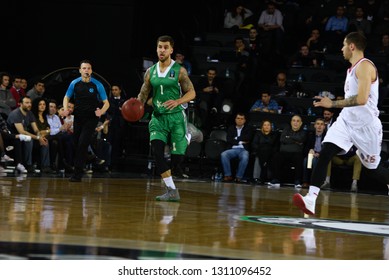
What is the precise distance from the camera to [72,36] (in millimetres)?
19578

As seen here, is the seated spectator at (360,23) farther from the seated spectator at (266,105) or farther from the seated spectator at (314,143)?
the seated spectator at (314,143)

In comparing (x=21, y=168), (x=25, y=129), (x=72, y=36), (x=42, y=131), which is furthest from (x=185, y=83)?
(x=72, y=36)

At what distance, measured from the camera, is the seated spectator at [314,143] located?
16.0m

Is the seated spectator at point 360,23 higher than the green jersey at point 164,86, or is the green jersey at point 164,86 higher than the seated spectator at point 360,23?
the seated spectator at point 360,23

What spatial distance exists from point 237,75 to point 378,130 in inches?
407

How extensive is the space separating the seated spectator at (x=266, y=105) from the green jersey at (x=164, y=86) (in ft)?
24.5

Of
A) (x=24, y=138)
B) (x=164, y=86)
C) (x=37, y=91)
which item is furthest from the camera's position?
(x=37, y=91)

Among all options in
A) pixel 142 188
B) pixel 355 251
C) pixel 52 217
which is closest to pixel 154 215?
pixel 52 217

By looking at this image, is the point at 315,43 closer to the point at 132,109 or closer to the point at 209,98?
the point at 209,98

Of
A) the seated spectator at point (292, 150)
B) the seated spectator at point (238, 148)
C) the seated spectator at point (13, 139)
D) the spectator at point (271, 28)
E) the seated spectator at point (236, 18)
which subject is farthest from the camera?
the seated spectator at point (236, 18)

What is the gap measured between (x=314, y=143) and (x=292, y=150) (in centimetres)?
43

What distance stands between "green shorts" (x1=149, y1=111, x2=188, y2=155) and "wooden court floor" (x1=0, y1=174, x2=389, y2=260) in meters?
0.72

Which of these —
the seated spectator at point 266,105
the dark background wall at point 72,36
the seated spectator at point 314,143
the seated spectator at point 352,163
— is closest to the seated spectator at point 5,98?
the dark background wall at point 72,36
